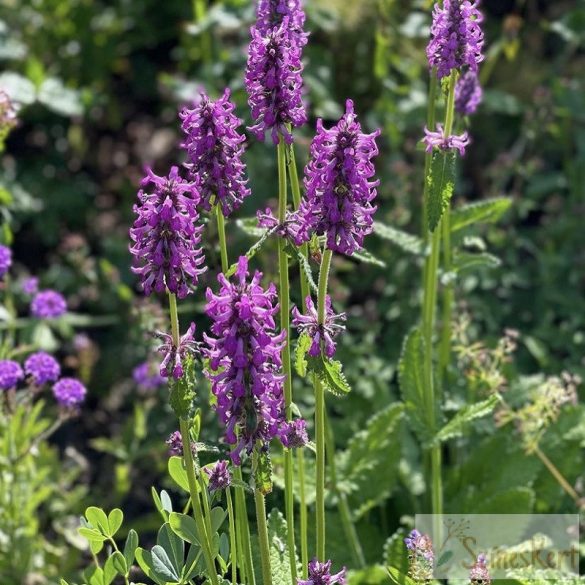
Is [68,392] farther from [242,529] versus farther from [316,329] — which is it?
[316,329]

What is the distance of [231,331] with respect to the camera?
1.92m

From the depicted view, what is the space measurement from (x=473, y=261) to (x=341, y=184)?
3.86 ft

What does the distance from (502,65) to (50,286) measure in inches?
106

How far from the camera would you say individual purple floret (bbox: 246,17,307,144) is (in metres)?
2.04

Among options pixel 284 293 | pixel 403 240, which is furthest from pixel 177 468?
pixel 403 240

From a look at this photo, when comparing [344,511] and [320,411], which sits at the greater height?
[320,411]

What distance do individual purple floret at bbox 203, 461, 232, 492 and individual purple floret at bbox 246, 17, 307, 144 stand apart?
28.6 inches

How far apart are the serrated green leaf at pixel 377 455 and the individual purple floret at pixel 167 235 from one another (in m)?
1.48

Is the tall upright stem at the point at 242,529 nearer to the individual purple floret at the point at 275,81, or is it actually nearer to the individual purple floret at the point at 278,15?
the individual purple floret at the point at 275,81

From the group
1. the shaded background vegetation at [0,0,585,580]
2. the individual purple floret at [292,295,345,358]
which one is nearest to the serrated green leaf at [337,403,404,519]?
the shaded background vegetation at [0,0,585,580]

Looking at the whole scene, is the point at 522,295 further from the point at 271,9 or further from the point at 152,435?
the point at 271,9

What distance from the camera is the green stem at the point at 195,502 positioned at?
2135mm

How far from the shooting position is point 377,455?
11.0ft

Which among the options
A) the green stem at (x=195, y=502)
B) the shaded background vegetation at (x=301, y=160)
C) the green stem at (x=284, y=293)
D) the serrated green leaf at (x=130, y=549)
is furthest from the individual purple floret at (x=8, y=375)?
the green stem at (x=284, y=293)
